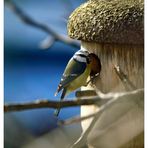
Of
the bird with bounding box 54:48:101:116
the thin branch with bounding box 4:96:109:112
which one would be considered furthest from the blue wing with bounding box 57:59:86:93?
the thin branch with bounding box 4:96:109:112

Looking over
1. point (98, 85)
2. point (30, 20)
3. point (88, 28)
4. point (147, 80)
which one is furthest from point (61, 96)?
point (30, 20)

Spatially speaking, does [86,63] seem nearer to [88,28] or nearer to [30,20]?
[88,28]

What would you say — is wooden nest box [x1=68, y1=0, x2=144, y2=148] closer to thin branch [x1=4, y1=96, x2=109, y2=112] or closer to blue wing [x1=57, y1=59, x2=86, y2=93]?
blue wing [x1=57, y1=59, x2=86, y2=93]

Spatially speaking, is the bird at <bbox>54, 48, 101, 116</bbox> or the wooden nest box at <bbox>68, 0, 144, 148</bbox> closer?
the wooden nest box at <bbox>68, 0, 144, 148</bbox>

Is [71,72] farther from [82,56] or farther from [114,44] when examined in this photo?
[114,44]

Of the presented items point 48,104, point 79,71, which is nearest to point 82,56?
point 79,71

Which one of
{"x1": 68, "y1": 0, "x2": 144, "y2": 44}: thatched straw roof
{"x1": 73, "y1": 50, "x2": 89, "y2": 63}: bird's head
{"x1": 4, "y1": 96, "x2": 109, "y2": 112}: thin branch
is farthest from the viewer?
{"x1": 73, "y1": 50, "x2": 89, "y2": 63}: bird's head

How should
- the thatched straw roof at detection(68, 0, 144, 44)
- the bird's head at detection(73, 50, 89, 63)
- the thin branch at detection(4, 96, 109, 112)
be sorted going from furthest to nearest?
the bird's head at detection(73, 50, 89, 63), the thatched straw roof at detection(68, 0, 144, 44), the thin branch at detection(4, 96, 109, 112)
